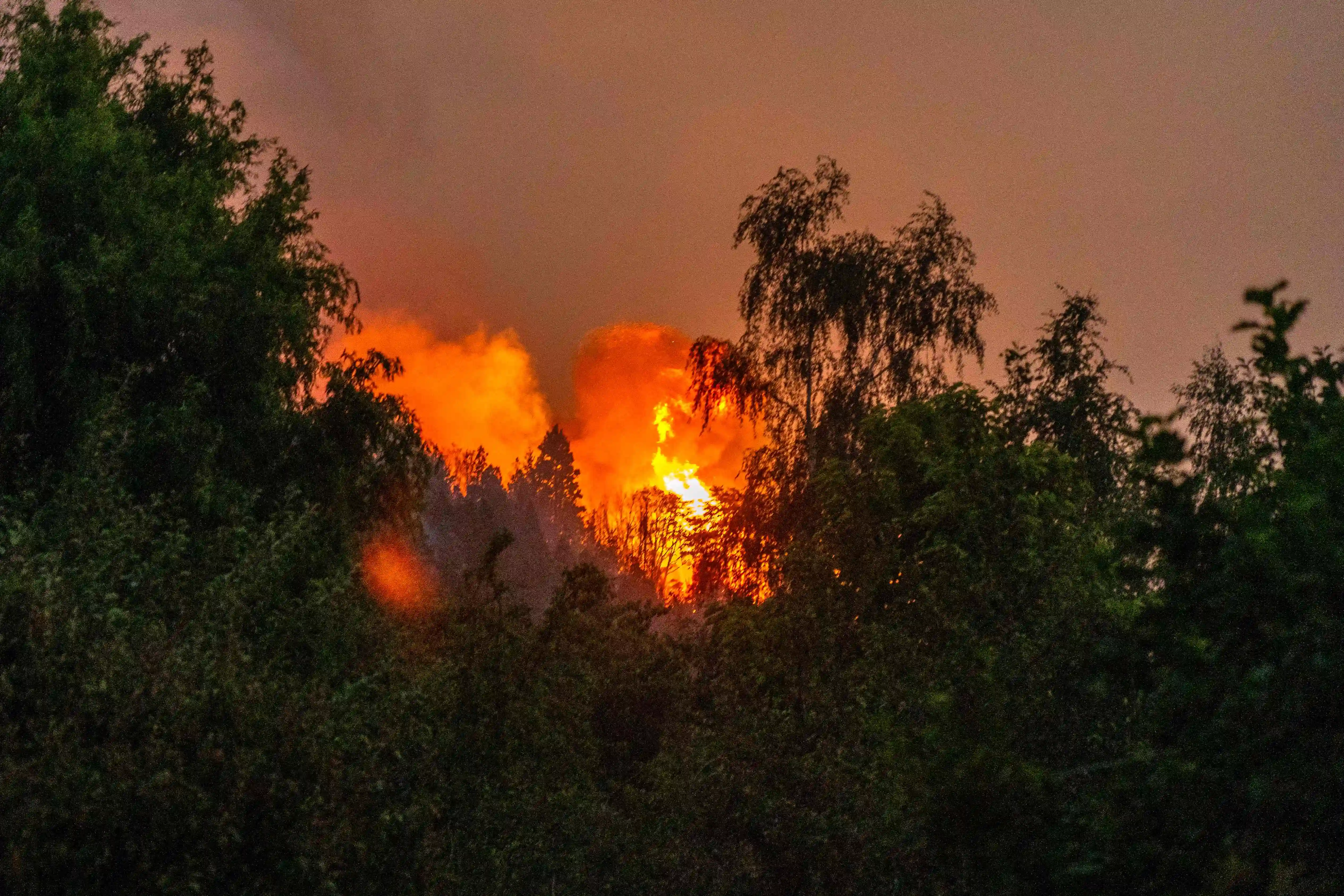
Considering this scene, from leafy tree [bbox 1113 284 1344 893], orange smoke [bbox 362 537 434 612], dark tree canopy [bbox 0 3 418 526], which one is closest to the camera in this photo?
leafy tree [bbox 1113 284 1344 893]

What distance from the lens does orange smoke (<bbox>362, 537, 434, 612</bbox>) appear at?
26562 millimetres

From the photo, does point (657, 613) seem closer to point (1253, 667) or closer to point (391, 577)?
point (391, 577)

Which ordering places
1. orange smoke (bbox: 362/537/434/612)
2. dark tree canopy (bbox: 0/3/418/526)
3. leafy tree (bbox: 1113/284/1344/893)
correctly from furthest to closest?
orange smoke (bbox: 362/537/434/612) < dark tree canopy (bbox: 0/3/418/526) < leafy tree (bbox: 1113/284/1344/893)

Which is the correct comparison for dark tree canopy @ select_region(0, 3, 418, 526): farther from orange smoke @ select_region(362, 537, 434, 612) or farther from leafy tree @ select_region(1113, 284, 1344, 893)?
leafy tree @ select_region(1113, 284, 1344, 893)

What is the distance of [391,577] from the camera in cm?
2880

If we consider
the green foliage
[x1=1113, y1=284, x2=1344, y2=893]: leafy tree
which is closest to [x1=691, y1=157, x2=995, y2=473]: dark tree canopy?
the green foliage

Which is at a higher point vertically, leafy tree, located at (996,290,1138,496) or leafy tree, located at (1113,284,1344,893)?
leafy tree, located at (996,290,1138,496)

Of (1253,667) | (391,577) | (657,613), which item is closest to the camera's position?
(1253,667)

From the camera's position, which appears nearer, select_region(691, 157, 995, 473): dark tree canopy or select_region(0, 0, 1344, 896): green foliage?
select_region(0, 0, 1344, 896): green foliage

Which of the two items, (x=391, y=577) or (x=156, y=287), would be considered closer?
(x=156, y=287)

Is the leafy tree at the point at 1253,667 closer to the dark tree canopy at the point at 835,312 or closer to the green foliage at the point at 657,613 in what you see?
the green foliage at the point at 657,613

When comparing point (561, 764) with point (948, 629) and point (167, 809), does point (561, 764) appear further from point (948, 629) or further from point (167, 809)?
point (167, 809)

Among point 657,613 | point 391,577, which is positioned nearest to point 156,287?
point 391,577

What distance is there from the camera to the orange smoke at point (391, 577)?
26.6 metres
